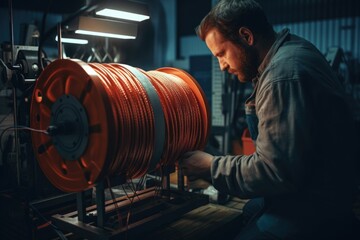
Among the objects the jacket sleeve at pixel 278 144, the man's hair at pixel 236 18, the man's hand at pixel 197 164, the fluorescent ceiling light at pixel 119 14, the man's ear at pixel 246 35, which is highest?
the fluorescent ceiling light at pixel 119 14

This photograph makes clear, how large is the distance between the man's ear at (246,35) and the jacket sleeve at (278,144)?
0.33m


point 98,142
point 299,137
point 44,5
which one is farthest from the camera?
point 44,5

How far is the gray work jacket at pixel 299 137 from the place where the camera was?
1.44 m

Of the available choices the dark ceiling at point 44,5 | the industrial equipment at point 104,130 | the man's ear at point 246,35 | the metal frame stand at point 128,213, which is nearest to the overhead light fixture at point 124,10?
the industrial equipment at point 104,130

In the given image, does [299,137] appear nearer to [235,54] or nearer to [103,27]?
[235,54]

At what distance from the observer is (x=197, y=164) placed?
1.79 metres

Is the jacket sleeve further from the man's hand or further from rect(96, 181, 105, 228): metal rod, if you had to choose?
rect(96, 181, 105, 228): metal rod

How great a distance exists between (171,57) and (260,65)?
237 inches

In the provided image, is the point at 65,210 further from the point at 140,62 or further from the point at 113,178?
the point at 140,62

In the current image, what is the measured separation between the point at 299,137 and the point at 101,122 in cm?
82

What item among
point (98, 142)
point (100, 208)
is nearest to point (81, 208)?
point (100, 208)

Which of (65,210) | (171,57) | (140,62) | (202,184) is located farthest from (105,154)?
(140,62)

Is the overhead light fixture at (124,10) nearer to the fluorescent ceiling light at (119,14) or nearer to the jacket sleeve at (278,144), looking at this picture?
the fluorescent ceiling light at (119,14)

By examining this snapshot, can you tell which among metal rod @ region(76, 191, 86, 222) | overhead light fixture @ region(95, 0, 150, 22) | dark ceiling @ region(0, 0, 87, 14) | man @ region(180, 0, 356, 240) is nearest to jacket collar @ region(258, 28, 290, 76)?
man @ region(180, 0, 356, 240)
